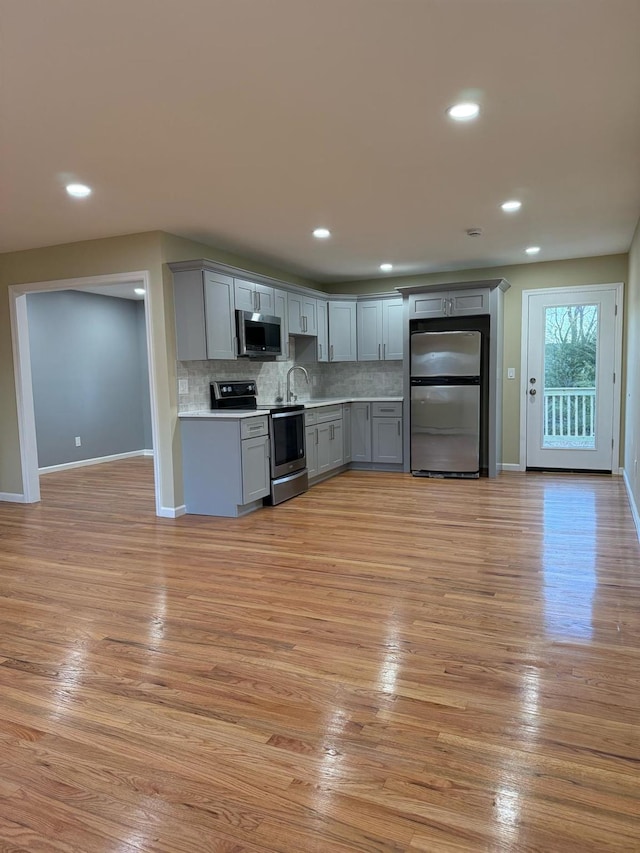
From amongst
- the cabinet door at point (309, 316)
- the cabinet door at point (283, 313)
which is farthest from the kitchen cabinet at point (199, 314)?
the cabinet door at point (309, 316)

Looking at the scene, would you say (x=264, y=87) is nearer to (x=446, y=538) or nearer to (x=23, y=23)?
(x=23, y=23)

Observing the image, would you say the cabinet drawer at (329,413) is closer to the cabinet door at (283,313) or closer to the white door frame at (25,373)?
the cabinet door at (283,313)

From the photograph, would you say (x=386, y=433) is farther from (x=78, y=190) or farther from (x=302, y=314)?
(x=78, y=190)

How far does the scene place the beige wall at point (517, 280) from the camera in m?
6.16

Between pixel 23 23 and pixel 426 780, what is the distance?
2.81 m

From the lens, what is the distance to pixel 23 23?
189 cm

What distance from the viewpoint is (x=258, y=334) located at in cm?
544

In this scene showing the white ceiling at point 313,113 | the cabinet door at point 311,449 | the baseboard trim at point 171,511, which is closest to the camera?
the white ceiling at point 313,113

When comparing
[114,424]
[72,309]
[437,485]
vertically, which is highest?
[72,309]

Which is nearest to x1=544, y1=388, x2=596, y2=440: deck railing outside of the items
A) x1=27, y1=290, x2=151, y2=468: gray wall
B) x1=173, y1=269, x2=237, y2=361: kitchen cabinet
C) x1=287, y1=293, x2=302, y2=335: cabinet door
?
x1=287, y1=293, x2=302, y2=335: cabinet door

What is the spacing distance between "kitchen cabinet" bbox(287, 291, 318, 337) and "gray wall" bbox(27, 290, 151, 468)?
3.40 meters

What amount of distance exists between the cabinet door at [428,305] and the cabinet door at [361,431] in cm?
128

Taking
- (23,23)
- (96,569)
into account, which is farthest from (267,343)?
(23,23)

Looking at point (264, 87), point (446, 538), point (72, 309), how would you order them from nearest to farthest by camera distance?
point (264, 87), point (446, 538), point (72, 309)
